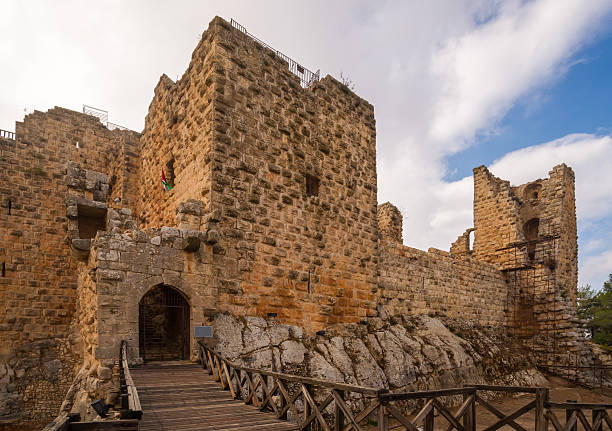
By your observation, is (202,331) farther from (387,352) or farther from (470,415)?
(387,352)

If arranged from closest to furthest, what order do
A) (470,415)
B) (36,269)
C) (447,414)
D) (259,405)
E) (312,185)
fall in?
(447,414) → (470,415) → (259,405) → (312,185) → (36,269)

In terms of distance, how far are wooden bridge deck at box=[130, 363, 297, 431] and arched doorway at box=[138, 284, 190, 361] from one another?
2054 mm

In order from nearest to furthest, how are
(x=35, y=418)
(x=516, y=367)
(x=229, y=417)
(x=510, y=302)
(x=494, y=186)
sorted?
(x=229, y=417), (x=35, y=418), (x=516, y=367), (x=510, y=302), (x=494, y=186)

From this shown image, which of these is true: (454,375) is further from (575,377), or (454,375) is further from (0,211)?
(0,211)

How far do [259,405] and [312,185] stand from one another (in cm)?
635

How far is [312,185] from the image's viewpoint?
454 inches

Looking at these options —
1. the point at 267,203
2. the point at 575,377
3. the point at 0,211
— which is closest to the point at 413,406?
the point at 267,203

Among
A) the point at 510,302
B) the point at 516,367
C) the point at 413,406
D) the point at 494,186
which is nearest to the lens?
the point at 413,406

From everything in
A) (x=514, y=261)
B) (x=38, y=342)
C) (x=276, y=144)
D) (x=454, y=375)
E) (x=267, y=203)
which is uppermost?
(x=276, y=144)

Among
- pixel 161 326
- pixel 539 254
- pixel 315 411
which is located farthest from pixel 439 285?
pixel 315 411

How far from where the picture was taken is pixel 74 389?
757cm

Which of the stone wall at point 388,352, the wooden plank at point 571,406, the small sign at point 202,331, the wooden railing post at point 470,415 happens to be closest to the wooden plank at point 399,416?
the wooden railing post at point 470,415

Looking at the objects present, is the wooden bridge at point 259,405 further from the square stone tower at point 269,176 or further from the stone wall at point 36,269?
the stone wall at point 36,269

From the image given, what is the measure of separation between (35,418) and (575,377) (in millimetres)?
18026
